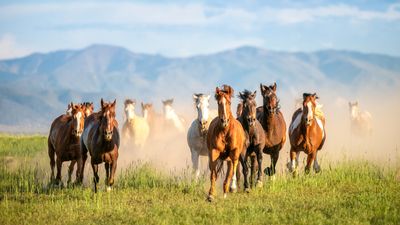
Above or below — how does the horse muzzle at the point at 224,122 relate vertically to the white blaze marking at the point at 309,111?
below

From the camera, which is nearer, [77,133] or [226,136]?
[226,136]

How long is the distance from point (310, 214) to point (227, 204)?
206cm

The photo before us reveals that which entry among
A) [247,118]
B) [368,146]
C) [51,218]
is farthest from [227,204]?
[368,146]

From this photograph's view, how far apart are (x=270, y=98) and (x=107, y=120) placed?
4239 mm

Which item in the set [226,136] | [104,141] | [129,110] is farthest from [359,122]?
[226,136]

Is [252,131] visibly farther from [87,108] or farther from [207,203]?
[87,108]

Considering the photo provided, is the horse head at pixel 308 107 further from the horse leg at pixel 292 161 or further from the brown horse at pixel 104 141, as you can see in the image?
the brown horse at pixel 104 141

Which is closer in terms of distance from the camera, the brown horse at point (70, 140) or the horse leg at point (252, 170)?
the horse leg at point (252, 170)

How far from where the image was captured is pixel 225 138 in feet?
54.0

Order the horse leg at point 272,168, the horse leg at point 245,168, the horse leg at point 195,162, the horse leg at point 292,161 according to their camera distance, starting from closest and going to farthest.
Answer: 1. the horse leg at point 245,168
2. the horse leg at point 272,168
3. the horse leg at point 292,161
4. the horse leg at point 195,162

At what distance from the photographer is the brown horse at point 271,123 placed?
18.5m

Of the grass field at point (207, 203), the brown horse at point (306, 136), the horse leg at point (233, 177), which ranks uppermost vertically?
the brown horse at point (306, 136)

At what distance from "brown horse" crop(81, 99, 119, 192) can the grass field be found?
2.07ft

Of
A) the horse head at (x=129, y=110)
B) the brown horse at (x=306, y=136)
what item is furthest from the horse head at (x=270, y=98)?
the horse head at (x=129, y=110)
